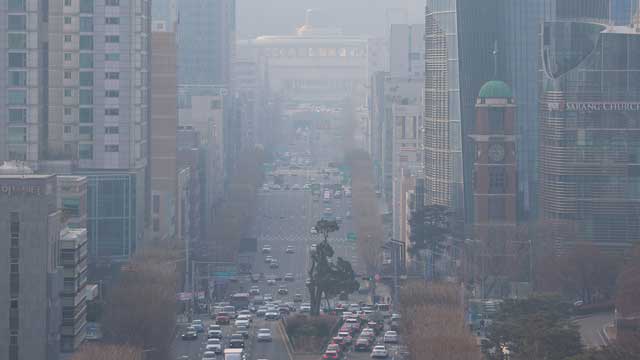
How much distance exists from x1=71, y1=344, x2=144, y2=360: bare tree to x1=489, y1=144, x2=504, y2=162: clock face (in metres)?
33.8

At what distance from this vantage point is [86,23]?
87.1 metres

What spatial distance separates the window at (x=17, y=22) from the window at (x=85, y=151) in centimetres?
682

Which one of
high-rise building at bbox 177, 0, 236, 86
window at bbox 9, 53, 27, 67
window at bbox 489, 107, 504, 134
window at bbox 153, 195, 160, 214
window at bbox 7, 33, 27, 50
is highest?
high-rise building at bbox 177, 0, 236, 86

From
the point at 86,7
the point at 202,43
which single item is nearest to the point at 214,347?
the point at 86,7

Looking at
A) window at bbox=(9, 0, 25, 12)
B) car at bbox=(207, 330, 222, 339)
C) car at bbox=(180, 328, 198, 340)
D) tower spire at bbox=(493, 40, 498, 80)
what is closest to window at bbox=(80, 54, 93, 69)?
window at bbox=(9, 0, 25, 12)

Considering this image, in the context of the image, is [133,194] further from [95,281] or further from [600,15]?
[600,15]

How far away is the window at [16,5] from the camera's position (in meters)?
82.8

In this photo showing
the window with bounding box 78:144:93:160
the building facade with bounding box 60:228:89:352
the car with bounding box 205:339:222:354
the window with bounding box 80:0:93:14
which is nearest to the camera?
the building facade with bounding box 60:228:89:352

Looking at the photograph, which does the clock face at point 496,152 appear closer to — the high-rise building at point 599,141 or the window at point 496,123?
the window at point 496,123

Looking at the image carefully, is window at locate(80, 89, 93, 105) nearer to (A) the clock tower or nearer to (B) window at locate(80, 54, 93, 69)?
(B) window at locate(80, 54, 93, 69)

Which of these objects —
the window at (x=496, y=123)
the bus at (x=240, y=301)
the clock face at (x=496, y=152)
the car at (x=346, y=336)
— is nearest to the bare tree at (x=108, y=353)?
the car at (x=346, y=336)

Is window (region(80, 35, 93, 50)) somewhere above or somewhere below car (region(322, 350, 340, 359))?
above

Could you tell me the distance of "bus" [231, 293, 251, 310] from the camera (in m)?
88.3

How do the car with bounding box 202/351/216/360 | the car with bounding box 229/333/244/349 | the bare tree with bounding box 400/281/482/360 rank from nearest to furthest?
1. the bare tree with bounding box 400/281/482/360
2. the car with bounding box 202/351/216/360
3. the car with bounding box 229/333/244/349
